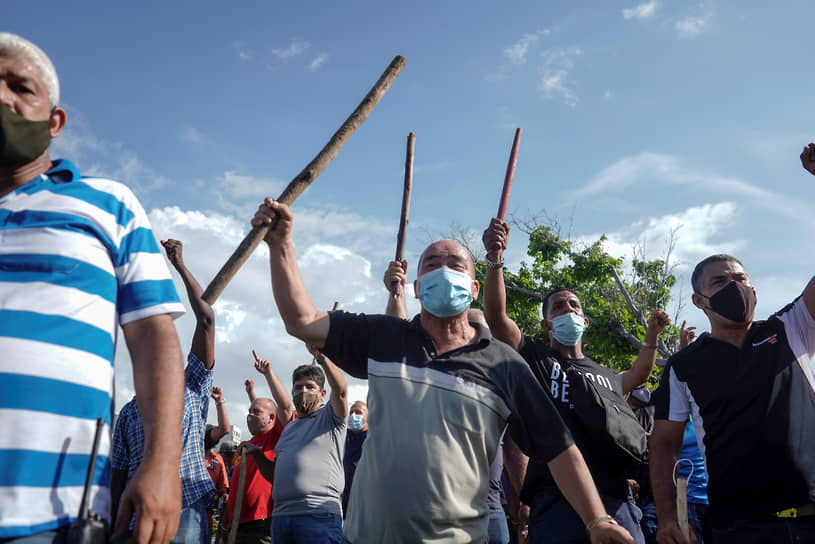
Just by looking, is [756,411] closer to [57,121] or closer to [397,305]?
[397,305]

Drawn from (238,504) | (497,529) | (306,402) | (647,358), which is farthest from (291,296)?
(238,504)

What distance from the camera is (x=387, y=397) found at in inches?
122

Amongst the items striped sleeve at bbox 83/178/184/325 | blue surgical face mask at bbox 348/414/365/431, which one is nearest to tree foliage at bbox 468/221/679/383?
blue surgical face mask at bbox 348/414/365/431

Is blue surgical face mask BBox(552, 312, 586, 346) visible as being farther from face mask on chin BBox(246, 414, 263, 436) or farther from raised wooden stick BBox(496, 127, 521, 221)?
face mask on chin BBox(246, 414, 263, 436)

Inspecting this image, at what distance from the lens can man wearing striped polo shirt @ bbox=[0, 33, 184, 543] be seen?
65.2 inches

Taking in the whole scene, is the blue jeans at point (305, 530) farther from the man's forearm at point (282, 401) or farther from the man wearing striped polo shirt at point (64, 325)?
the man wearing striped polo shirt at point (64, 325)

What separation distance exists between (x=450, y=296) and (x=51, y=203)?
6.73ft

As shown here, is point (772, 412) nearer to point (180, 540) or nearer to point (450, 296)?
point (450, 296)

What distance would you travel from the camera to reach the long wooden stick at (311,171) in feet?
9.40

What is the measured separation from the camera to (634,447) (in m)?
4.11

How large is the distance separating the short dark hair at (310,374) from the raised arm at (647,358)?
2969 mm

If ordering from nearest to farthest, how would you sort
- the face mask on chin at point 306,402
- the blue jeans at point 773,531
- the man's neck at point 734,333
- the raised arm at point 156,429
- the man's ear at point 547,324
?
the raised arm at point 156,429
the blue jeans at point 773,531
the man's neck at point 734,333
the man's ear at point 547,324
the face mask on chin at point 306,402

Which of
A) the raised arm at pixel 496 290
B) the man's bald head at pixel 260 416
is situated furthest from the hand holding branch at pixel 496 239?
the man's bald head at pixel 260 416

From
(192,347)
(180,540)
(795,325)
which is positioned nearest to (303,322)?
(192,347)
